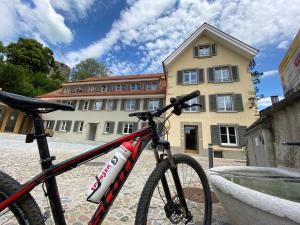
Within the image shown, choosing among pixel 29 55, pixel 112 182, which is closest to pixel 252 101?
pixel 112 182

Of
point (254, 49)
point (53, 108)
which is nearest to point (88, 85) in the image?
point (254, 49)

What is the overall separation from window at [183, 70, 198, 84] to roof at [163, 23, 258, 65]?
1.94 m

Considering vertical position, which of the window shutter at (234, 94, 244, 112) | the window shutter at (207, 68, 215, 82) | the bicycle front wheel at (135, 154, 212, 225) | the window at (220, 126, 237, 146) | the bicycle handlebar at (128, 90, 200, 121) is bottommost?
the bicycle front wheel at (135, 154, 212, 225)

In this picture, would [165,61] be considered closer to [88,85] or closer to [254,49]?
[254,49]

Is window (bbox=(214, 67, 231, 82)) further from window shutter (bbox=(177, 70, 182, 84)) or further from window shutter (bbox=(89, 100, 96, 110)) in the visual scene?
window shutter (bbox=(89, 100, 96, 110))

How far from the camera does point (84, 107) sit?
19.6 m

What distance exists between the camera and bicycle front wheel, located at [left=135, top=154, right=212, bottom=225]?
46.9 inches

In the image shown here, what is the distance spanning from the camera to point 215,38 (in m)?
15.4

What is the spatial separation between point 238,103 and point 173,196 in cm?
1353

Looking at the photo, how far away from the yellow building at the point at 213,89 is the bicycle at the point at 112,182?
12.0m

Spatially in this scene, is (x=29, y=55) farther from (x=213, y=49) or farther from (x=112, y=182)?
(x=112, y=182)

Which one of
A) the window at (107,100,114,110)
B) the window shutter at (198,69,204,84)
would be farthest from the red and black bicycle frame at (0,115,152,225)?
the window at (107,100,114,110)

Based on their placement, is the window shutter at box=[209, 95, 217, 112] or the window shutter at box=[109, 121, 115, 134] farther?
the window shutter at box=[109, 121, 115, 134]

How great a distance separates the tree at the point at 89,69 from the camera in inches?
1358
